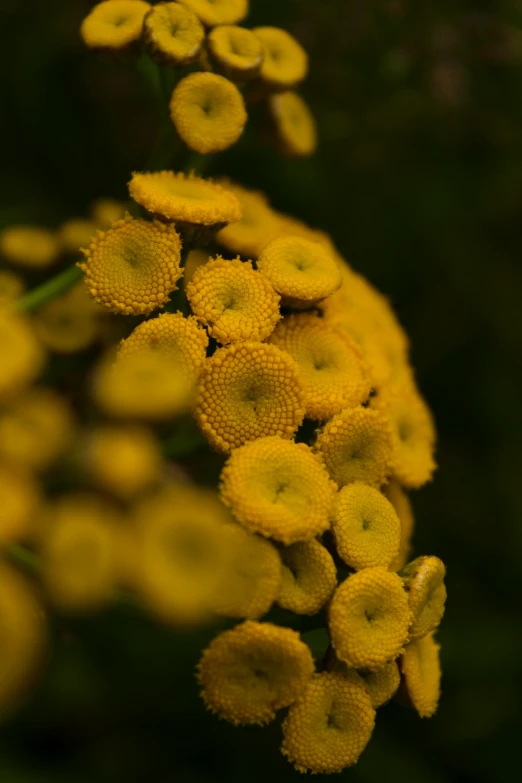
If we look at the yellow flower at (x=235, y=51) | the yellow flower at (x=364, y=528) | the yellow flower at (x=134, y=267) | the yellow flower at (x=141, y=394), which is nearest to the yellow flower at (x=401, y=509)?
the yellow flower at (x=364, y=528)

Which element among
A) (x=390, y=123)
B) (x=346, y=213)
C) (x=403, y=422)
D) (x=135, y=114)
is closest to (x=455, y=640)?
(x=403, y=422)

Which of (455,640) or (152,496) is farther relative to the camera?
(455,640)

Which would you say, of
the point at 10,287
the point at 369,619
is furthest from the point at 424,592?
the point at 10,287

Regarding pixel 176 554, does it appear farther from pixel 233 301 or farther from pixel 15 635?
pixel 233 301

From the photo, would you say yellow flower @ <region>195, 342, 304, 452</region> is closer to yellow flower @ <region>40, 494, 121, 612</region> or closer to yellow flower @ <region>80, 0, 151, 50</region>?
yellow flower @ <region>40, 494, 121, 612</region>

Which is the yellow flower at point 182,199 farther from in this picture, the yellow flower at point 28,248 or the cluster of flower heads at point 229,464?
the yellow flower at point 28,248

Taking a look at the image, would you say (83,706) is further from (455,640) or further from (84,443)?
(84,443)
